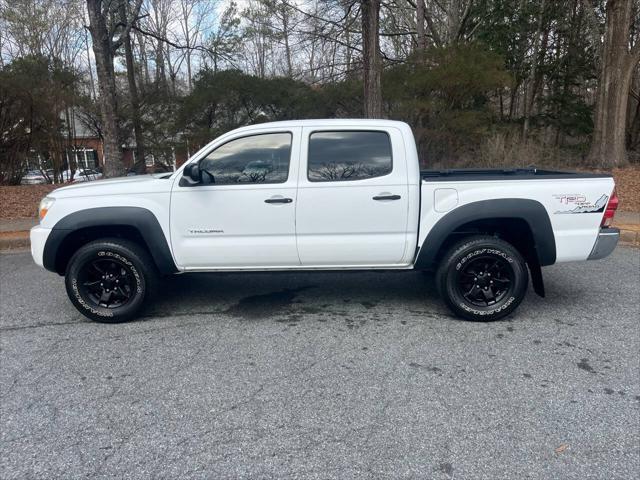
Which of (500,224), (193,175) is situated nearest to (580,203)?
→ (500,224)

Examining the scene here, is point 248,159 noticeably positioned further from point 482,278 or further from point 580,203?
point 580,203

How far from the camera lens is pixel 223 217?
4.18 metres

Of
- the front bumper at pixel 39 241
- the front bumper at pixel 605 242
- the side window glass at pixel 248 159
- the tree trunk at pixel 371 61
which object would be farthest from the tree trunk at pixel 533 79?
the front bumper at pixel 39 241

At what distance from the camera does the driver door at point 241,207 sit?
13.6 ft

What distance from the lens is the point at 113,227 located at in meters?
4.33

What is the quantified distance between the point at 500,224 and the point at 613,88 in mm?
12431

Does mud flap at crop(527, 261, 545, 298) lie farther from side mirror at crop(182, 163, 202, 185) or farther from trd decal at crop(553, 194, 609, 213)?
side mirror at crop(182, 163, 202, 185)

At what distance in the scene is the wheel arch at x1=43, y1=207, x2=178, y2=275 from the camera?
417 centimetres

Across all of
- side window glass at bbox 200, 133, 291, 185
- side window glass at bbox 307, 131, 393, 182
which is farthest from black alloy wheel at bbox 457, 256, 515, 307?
side window glass at bbox 200, 133, 291, 185

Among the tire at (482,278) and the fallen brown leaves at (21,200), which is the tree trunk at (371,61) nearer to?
the tire at (482,278)

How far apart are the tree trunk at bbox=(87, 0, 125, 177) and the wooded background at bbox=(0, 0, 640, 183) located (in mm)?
29

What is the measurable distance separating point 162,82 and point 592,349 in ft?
57.5

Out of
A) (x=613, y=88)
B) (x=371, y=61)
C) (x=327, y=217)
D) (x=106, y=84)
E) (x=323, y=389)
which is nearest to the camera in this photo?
(x=323, y=389)

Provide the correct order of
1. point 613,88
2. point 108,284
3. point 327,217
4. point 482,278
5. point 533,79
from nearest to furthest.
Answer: point 327,217, point 482,278, point 108,284, point 613,88, point 533,79
